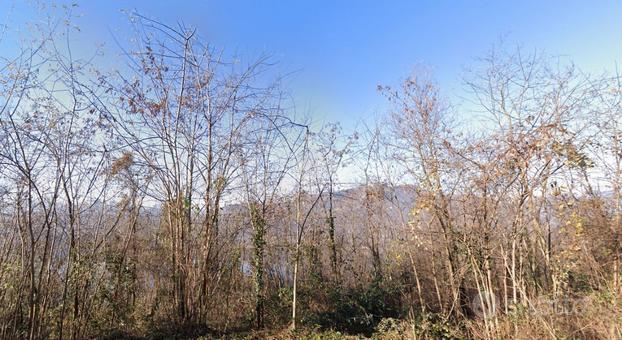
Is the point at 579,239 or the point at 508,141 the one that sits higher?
the point at 508,141

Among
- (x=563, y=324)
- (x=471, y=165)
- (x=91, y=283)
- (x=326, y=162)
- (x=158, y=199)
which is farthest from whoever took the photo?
(x=326, y=162)

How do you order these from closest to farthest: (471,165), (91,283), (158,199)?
(471,165), (91,283), (158,199)

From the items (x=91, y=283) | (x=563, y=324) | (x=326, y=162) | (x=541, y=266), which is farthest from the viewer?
(x=541, y=266)

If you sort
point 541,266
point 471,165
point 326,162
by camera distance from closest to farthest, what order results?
point 471,165, point 326,162, point 541,266

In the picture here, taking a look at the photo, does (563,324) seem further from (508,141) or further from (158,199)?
(158,199)

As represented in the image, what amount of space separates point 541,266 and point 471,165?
4.62 metres

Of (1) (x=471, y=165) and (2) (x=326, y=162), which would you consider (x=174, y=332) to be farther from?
(1) (x=471, y=165)

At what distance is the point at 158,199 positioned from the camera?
15.7 feet

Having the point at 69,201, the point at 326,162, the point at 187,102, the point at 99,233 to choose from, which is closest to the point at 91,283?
the point at 99,233

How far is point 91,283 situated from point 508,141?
5.91 meters

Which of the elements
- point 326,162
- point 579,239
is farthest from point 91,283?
point 579,239

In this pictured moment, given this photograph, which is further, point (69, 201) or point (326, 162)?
point (326, 162)

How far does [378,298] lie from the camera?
6305 mm

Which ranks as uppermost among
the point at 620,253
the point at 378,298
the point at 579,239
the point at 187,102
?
the point at 187,102
